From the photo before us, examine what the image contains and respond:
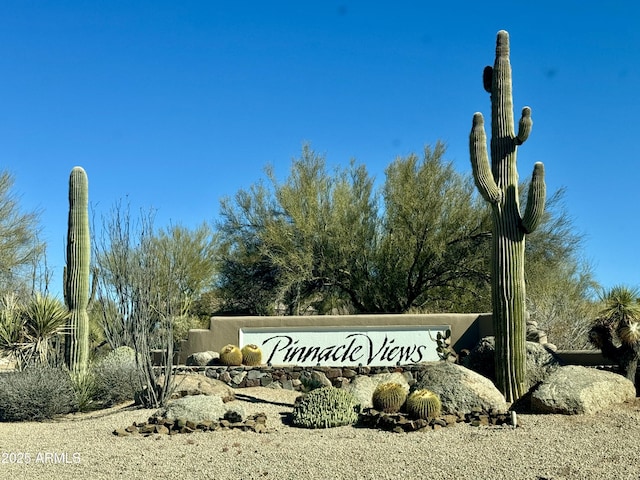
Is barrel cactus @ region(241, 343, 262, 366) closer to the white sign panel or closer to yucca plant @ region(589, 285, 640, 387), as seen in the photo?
the white sign panel

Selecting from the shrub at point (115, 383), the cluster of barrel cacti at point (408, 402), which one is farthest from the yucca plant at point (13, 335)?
the cluster of barrel cacti at point (408, 402)

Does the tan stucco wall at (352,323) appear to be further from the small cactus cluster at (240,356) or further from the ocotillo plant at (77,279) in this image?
the ocotillo plant at (77,279)

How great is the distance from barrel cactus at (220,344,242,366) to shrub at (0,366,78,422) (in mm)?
4141

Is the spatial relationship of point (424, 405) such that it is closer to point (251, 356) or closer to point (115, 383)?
point (115, 383)

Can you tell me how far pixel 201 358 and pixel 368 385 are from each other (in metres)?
4.98

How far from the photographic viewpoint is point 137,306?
13.0 metres

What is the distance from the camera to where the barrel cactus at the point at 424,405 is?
1077cm

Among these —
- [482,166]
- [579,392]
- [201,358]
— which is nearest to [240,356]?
[201,358]

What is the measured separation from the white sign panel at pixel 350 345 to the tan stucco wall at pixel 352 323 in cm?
13

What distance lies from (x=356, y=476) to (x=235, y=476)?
1.29m

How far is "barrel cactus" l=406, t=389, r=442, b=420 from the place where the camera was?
10766mm

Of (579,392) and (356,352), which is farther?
(356,352)

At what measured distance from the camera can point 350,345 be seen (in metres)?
16.6

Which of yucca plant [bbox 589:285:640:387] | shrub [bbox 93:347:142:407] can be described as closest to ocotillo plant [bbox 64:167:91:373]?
shrub [bbox 93:347:142:407]
